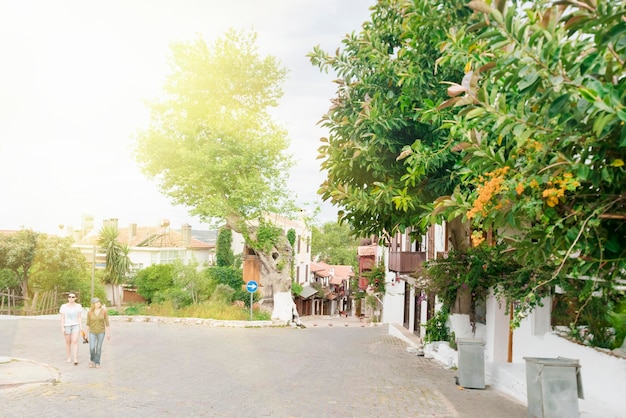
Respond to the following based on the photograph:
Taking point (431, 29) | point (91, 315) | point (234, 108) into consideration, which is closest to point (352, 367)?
point (91, 315)

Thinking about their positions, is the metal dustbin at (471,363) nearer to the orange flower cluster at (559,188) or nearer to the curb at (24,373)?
the orange flower cluster at (559,188)

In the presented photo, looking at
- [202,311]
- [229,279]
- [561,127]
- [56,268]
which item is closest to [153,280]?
[229,279]

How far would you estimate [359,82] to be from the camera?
39.2 ft

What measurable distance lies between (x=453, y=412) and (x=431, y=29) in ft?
22.4

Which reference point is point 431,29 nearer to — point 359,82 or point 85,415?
point 359,82

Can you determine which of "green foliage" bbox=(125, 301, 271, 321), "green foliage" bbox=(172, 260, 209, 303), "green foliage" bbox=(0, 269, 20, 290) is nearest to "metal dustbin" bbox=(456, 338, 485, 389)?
"green foliage" bbox=(125, 301, 271, 321)

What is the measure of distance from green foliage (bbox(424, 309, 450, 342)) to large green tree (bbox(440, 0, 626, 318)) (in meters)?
12.5

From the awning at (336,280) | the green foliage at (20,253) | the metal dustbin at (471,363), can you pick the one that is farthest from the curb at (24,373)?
the awning at (336,280)

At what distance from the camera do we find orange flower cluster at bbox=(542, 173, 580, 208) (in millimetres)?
4414

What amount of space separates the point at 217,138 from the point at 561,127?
26651 millimetres

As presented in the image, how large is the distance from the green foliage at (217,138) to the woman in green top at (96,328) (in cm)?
1595

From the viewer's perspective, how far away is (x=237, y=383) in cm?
1191

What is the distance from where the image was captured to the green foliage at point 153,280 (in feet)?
120

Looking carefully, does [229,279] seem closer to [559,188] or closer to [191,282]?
[191,282]
